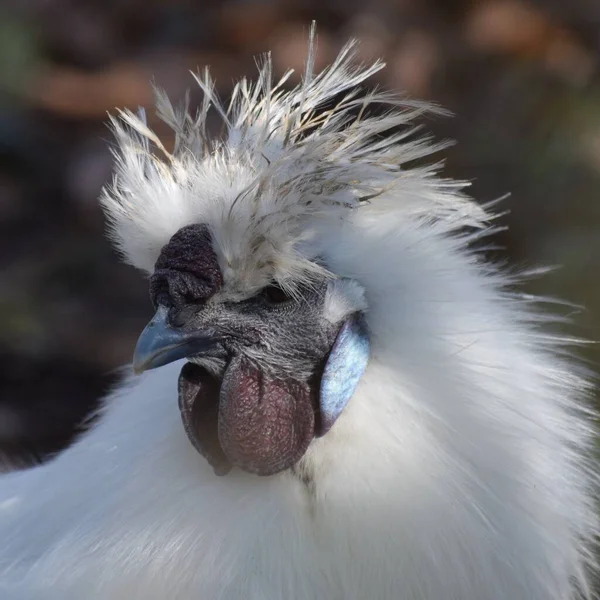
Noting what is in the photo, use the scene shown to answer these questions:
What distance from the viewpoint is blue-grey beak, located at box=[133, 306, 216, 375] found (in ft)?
6.00

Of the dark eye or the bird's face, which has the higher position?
the dark eye

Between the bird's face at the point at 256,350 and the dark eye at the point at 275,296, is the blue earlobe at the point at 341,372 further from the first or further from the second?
the dark eye at the point at 275,296

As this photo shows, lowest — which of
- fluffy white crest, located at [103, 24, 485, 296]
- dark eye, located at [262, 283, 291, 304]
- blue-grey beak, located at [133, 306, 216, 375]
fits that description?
blue-grey beak, located at [133, 306, 216, 375]

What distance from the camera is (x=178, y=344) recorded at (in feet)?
6.04

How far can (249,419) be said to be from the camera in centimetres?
185

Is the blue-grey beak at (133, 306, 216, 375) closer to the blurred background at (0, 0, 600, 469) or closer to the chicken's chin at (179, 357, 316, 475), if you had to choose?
the chicken's chin at (179, 357, 316, 475)

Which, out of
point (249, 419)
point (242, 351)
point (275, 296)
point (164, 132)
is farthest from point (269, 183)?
point (164, 132)

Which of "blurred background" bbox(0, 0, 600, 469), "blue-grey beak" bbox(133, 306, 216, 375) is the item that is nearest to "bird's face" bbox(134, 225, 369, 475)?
"blue-grey beak" bbox(133, 306, 216, 375)

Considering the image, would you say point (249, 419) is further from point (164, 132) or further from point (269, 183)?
point (164, 132)

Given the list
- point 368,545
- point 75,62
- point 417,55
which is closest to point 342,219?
point 368,545

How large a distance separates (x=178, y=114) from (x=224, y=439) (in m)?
0.69

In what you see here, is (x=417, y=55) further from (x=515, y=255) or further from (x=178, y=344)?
(x=178, y=344)

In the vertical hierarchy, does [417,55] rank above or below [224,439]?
above

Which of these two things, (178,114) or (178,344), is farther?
(178,114)
